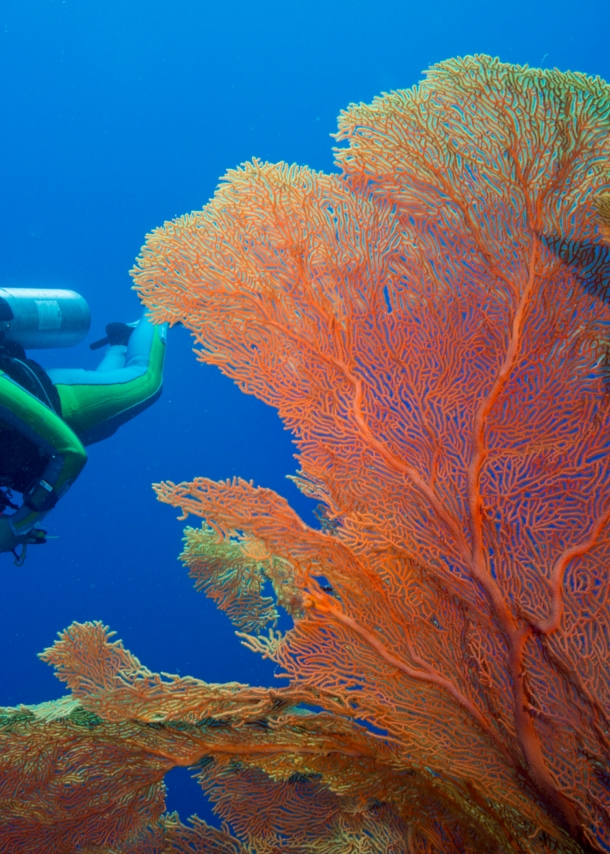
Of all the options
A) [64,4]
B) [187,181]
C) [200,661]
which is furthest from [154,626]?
[64,4]

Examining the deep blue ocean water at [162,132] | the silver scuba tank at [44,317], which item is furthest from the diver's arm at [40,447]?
the deep blue ocean water at [162,132]

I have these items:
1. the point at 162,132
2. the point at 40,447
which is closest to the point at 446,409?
the point at 40,447

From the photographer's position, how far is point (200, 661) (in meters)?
32.0

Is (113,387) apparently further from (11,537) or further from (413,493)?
(413,493)

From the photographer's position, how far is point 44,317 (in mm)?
A: 5520

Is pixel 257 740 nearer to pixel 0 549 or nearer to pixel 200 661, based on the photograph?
pixel 0 549

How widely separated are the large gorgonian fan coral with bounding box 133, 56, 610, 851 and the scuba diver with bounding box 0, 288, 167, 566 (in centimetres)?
213

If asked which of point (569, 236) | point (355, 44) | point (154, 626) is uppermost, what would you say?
point (355, 44)

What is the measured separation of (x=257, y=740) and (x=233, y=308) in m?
2.06

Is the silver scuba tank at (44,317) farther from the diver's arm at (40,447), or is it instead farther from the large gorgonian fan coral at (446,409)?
the large gorgonian fan coral at (446,409)

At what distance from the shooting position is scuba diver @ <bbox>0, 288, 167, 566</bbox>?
4039 mm

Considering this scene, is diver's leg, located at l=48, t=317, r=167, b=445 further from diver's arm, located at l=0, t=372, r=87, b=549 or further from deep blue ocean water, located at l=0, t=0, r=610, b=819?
deep blue ocean water, located at l=0, t=0, r=610, b=819

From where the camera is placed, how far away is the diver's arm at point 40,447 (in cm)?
395

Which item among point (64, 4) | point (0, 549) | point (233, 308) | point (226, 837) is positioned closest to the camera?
point (233, 308)
